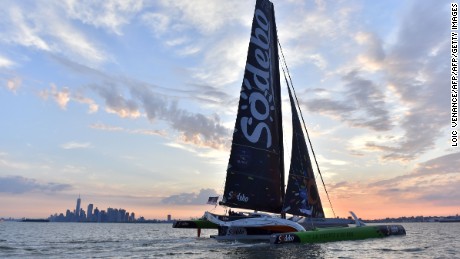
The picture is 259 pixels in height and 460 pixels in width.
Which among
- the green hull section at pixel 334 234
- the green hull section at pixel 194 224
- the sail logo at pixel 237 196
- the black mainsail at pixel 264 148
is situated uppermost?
the black mainsail at pixel 264 148


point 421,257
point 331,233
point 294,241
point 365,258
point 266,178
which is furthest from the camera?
point 266,178

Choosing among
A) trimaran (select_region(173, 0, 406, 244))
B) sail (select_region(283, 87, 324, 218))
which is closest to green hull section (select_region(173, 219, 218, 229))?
trimaran (select_region(173, 0, 406, 244))

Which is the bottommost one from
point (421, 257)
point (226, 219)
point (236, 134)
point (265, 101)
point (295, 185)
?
point (421, 257)

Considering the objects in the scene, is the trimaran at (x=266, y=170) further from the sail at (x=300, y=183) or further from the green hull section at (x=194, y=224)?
the green hull section at (x=194, y=224)

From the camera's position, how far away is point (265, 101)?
28.7 m

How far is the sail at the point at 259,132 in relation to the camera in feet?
86.7

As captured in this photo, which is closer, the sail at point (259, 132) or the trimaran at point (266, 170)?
the trimaran at point (266, 170)

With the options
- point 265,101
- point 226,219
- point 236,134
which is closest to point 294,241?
point 226,219

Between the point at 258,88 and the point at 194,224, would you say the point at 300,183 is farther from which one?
the point at 194,224

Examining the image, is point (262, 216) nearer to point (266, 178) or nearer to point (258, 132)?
point (266, 178)

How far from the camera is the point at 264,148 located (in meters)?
27.6

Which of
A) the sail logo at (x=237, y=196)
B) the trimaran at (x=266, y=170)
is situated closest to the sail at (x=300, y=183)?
the trimaran at (x=266, y=170)

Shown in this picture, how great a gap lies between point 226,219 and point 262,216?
2.34 meters

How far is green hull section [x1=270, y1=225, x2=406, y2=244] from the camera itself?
22156 mm
